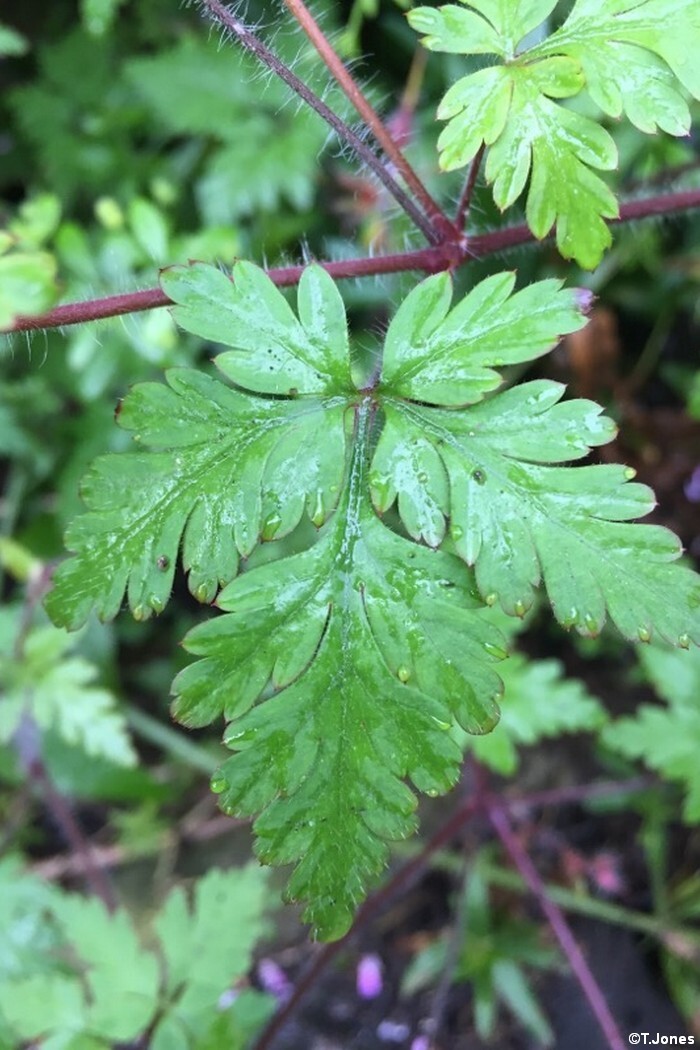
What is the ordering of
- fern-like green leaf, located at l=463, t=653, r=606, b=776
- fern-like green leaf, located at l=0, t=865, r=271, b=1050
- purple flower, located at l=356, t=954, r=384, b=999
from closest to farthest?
fern-like green leaf, located at l=0, t=865, r=271, b=1050
fern-like green leaf, located at l=463, t=653, r=606, b=776
purple flower, located at l=356, t=954, r=384, b=999

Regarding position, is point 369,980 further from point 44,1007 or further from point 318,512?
point 318,512

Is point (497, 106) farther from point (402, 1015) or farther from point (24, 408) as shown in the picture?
point (402, 1015)

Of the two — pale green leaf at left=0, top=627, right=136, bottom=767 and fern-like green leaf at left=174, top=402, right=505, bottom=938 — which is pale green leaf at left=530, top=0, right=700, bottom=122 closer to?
fern-like green leaf at left=174, top=402, right=505, bottom=938

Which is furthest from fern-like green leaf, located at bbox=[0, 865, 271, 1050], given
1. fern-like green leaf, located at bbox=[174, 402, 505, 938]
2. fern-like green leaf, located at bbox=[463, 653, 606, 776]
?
fern-like green leaf, located at bbox=[174, 402, 505, 938]

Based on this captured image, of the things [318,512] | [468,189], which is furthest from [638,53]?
[318,512]

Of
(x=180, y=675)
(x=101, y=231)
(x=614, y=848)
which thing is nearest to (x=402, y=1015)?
(x=614, y=848)

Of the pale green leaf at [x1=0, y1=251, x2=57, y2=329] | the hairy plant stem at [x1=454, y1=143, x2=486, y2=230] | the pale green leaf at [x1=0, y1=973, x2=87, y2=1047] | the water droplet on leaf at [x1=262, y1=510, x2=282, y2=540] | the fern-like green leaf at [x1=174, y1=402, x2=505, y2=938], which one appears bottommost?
the pale green leaf at [x1=0, y1=973, x2=87, y2=1047]
